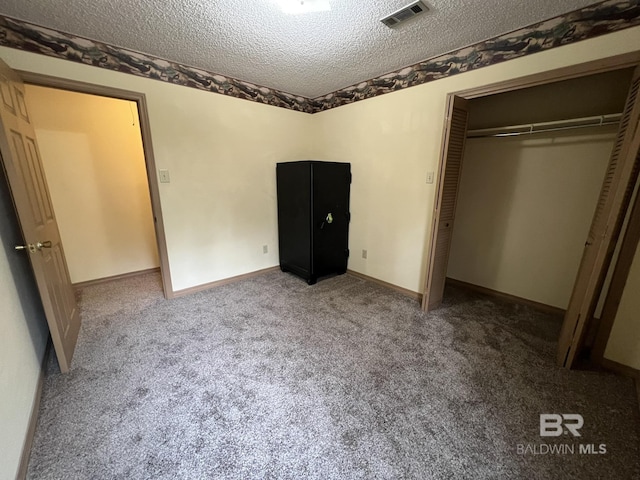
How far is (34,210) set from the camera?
1.67 metres

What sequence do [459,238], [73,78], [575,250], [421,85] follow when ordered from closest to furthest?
1. [73,78]
2. [575,250]
3. [421,85]
4. [459,238]

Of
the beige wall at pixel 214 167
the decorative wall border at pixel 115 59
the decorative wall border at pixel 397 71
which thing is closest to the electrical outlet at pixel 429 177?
the decorative wall border at pixel 397 71

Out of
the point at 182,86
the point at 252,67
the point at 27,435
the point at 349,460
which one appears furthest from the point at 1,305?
the point at 252,67

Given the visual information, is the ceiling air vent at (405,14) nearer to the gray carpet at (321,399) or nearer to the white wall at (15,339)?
the gray carpet at (321,399)

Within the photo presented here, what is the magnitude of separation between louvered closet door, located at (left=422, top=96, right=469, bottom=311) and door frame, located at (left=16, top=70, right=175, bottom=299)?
2.68 meters

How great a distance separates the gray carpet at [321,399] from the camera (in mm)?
1177

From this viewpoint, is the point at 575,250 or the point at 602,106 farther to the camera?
the point at 575,250

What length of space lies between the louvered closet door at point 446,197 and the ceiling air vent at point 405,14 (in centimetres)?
70

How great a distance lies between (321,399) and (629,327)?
2072mm

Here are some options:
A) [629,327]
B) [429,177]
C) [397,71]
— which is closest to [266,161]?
[397,71]

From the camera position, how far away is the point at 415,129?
2551 millimetres

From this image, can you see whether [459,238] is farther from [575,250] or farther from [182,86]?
[182,86]

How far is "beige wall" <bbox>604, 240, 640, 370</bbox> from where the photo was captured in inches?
63.4

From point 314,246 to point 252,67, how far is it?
1967mm
